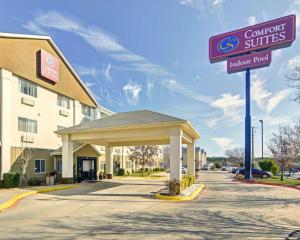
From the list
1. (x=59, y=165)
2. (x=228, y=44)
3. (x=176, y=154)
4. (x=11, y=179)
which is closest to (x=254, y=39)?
(x=228, y=44)

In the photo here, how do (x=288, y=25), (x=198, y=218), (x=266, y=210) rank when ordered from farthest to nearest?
(x=288, y=25) → (x=266, y=210) → (x=198, y=218)

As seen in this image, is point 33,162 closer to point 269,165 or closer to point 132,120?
point 132,120

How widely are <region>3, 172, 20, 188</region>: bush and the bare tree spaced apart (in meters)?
0.64

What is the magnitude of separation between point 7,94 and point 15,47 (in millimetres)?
3822

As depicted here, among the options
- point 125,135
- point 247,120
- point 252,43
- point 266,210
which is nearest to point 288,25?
point 252,43

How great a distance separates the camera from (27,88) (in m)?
26.2

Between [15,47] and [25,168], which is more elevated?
[15,47]

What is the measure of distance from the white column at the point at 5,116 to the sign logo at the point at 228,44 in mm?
23474

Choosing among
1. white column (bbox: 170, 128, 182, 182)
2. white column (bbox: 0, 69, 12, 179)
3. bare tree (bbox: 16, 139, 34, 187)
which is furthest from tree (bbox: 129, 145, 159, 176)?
white column (bbox: 170, 128, 182, 182)

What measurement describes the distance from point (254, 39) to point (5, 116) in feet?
85.7

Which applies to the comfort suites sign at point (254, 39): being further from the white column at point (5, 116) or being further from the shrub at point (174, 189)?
the white column at point (5, 116)

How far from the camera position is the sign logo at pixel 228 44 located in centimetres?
3622

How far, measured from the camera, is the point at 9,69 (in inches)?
932

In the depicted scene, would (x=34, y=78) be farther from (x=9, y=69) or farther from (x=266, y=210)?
(x=266, y=210)
